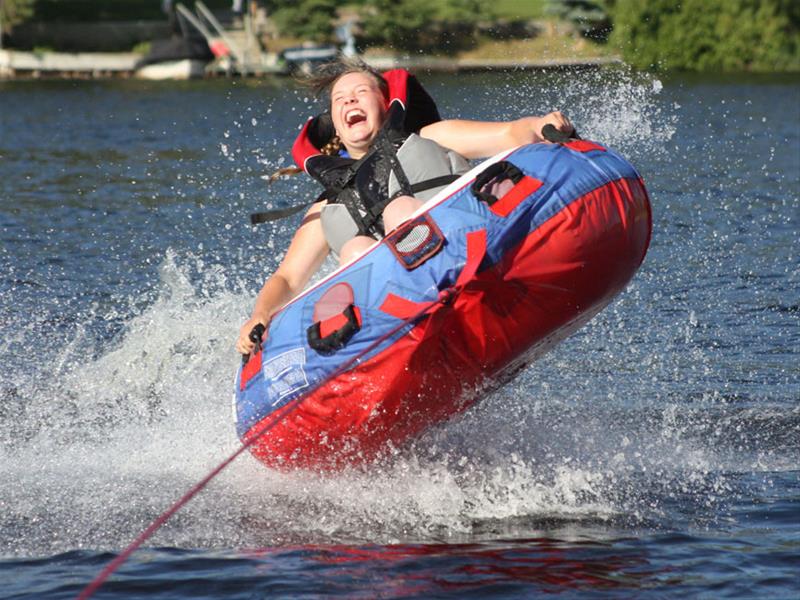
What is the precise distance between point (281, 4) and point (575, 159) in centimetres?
3915

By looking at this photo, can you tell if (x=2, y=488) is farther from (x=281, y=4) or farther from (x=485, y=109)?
(x=281, y=4)

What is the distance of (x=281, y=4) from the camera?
43.4 metres

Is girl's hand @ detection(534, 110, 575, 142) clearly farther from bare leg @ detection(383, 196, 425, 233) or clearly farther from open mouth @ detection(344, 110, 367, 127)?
open mouth @ detection(344, 110, 367, 127)

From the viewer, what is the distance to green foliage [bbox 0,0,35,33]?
4269 cm

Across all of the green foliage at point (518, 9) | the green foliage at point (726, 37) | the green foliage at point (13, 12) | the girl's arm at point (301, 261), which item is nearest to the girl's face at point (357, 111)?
the girl's arm at point (301, 261)

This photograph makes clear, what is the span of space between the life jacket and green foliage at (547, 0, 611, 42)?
1075 inches

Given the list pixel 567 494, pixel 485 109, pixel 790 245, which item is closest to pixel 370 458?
pixel 567 494

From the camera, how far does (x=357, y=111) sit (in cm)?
587

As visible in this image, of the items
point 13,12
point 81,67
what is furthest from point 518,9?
point 13,12

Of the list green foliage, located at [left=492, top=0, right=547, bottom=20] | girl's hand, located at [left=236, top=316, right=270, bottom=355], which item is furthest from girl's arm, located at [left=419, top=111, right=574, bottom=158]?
green foliage, located at [left=492, top=0, right=547, bottom=20]

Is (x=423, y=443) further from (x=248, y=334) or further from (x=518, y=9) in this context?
(x=518, y=9)

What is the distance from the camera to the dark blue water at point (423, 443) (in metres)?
4.99

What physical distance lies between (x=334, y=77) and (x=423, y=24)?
36.2 meters

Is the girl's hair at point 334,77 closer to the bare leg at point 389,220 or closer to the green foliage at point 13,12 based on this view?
the bare leg at point 389,220
